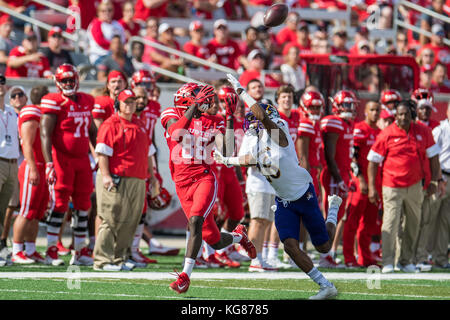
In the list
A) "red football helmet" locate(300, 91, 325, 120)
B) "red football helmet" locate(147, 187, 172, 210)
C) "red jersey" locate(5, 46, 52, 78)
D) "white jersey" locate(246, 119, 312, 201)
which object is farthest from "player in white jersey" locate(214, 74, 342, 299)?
"red jersey" locate(5, 46, 52, 78)

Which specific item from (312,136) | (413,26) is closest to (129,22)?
(413,26)

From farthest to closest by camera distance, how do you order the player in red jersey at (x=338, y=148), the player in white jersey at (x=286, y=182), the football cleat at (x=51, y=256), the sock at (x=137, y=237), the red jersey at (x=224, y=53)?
the red jersey at (x=224, y=53) < the sock at (x=137, y=237) < the player in red jersey at (x=338, y=148) < the football cleat at (x=51, y=256) < the player in white jersey at (x=286, y=182)

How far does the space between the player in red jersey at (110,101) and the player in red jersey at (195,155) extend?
2.22 m

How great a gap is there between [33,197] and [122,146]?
1295 mm

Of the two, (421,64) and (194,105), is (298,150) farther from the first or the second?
(421,64)

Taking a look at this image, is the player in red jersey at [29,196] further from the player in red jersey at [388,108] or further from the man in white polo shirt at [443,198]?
the man in white polo shirt at [443,198]

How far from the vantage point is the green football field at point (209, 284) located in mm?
7715

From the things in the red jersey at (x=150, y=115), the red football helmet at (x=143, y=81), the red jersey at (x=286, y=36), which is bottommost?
the red jersey at (x=150, y=115)

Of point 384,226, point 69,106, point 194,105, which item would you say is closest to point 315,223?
point 194,105

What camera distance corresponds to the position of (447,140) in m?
11.2

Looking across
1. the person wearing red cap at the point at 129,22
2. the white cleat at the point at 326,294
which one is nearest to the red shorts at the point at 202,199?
the white cleat at the point at 326,294

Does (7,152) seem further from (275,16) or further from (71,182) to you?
(275,16)

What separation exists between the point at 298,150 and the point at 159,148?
11.3 feet

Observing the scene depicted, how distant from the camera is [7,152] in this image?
10031 millimetres
